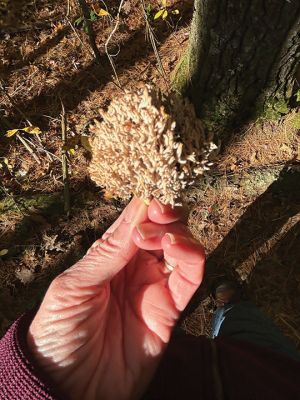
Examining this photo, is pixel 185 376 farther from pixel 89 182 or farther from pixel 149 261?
pixel 89 182

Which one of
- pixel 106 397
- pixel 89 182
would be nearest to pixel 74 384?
pixel 106 397

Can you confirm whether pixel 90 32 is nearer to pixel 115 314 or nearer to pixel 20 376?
pixel 115 314

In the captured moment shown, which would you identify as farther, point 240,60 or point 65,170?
point 65,170

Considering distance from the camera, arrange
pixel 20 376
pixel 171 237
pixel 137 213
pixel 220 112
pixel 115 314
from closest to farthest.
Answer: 1. pixel 20 376
2. pixel 171 237
3. pixel 137 213
4. pixel 115 314
5. pixel 220 112

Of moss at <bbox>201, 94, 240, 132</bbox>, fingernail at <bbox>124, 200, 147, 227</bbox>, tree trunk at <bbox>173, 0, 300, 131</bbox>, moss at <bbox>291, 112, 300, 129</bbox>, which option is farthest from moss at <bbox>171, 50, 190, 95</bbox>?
fingernail at <bbox>124, 200, 147, 227</bbox>

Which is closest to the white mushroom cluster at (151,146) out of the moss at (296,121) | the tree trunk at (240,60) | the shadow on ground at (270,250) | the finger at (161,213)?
the finger at (161,213)

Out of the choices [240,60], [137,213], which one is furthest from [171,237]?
[240,60]
